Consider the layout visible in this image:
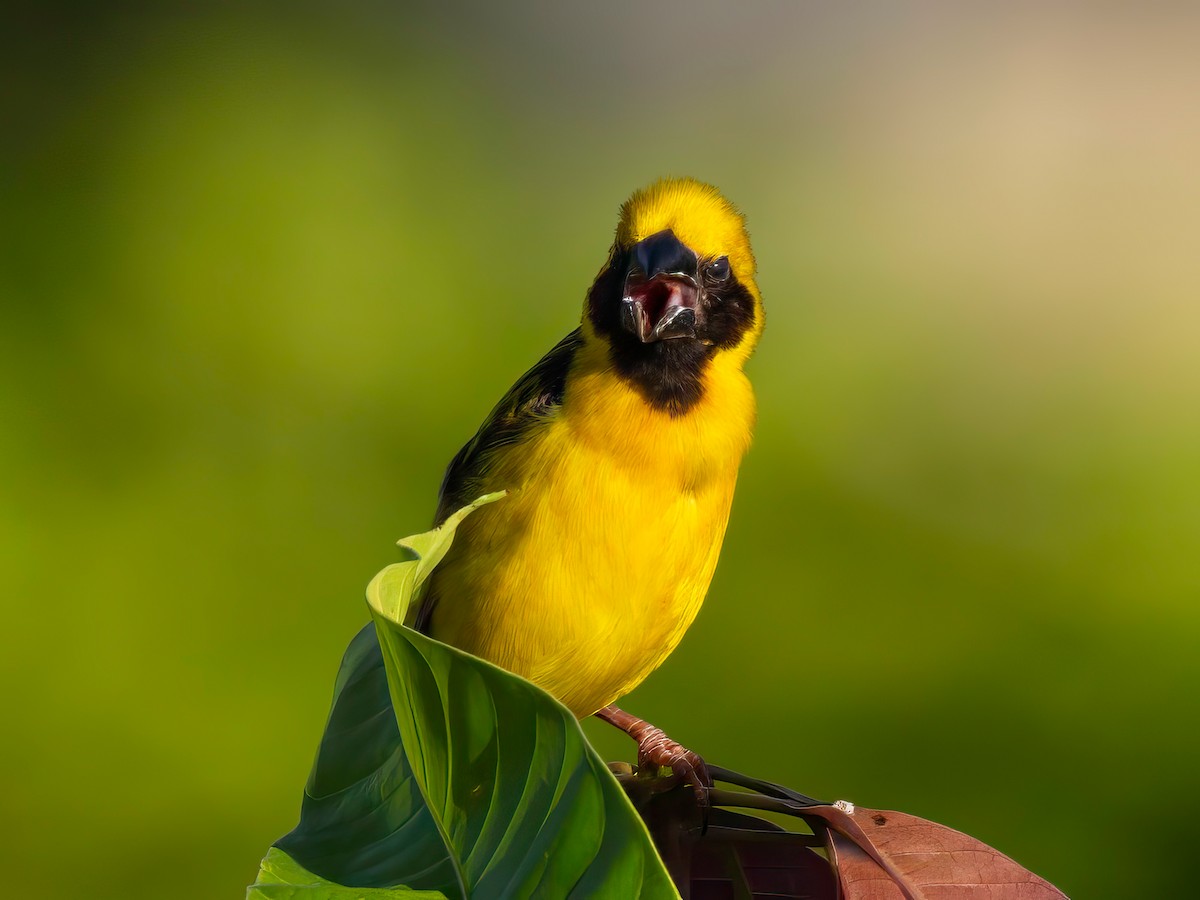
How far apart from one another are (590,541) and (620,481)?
7 centimetres

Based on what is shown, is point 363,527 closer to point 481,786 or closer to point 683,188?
point 683,188

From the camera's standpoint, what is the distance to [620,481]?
127 centimetres

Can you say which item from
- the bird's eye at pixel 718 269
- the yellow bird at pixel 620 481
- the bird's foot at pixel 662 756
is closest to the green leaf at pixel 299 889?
the bird's foot at pixel 662 756

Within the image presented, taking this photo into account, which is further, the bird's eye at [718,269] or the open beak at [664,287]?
the bird's eye at [718,269]

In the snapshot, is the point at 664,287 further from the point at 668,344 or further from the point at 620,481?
the point at 620,481

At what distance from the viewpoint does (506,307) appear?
249 cm

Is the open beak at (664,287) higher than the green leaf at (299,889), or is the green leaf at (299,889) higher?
the open beak at (664,287)

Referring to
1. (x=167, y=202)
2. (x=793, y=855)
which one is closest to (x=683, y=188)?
(x=793, y=855)

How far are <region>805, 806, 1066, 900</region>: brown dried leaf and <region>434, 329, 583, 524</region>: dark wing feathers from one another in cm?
59

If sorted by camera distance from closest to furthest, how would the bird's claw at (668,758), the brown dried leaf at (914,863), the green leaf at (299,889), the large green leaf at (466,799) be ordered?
the large green leaf at (466,799)
the green leaf at (299,889)
the brown dried leaf at (914,863)
the bird's claw at (668,758)

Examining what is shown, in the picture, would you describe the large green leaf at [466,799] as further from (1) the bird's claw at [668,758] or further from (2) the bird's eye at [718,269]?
(2) the bird's eye at [718,269]

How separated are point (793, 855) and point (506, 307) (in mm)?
1759

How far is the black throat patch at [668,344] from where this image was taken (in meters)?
1.34

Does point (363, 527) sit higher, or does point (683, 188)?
point (683, 188)
